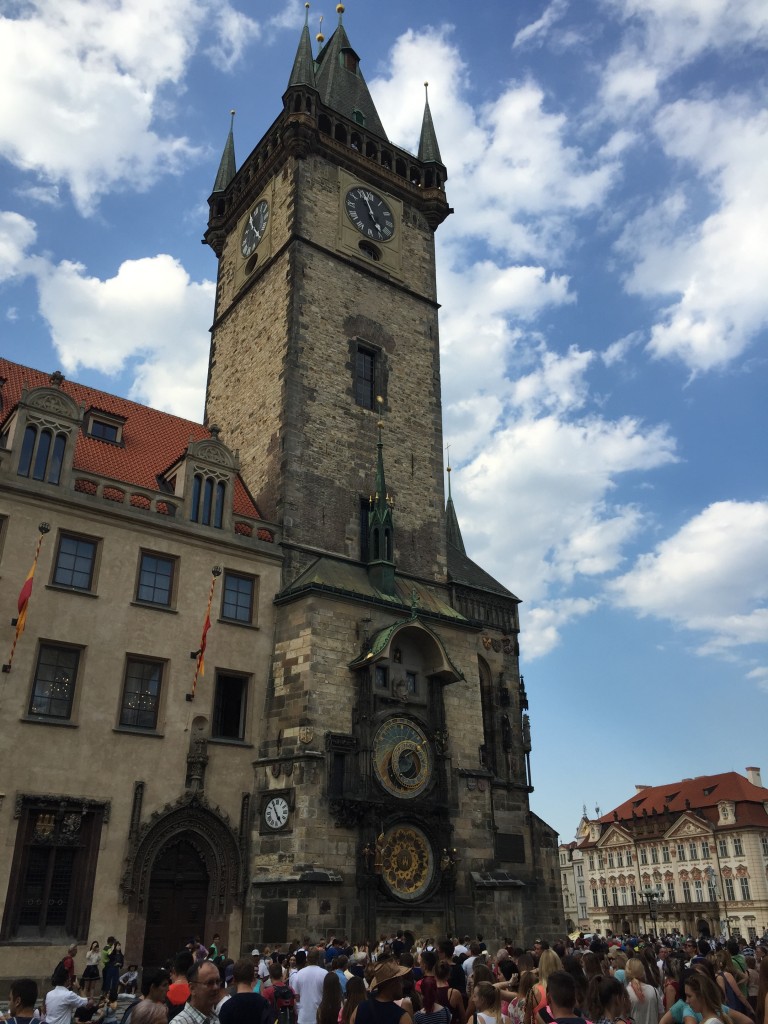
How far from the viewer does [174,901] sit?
63.8 ft

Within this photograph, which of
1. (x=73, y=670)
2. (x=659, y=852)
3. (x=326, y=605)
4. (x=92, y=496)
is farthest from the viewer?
(x=659, y=852)

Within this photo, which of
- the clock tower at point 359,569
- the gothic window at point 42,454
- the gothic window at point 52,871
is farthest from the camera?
the clock tower at point 359,569

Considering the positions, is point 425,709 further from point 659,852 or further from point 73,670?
point 659,852

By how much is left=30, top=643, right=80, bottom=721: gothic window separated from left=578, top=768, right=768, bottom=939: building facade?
54222mm

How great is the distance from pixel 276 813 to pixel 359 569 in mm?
7557

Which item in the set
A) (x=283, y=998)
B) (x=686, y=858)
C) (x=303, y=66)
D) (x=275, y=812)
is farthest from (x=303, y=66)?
(x=686, y=858)

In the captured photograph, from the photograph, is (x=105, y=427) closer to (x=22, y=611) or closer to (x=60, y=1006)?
(x=22, y=611)

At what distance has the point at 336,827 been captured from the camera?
20062mm

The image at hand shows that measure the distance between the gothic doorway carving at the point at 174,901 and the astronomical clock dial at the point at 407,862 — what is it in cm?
427

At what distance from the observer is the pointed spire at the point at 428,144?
3478 cm

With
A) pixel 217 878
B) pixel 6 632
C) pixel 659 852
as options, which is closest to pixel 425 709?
pixel 217 878

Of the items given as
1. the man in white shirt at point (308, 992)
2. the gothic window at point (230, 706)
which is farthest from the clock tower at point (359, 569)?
the man in white shirt at point (308, 992)

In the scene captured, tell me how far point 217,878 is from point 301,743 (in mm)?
3588

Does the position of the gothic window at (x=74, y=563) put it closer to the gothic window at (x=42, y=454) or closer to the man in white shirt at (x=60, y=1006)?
the gothic window at (x=42, y=454)
